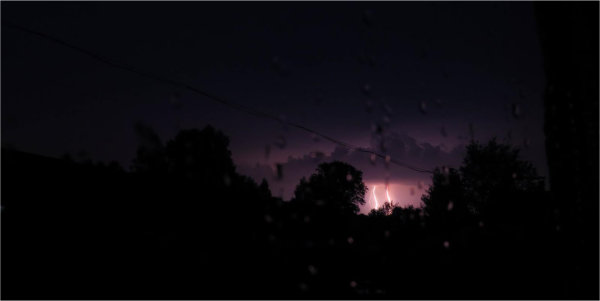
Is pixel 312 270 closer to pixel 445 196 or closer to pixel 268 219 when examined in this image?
pixel 268 219

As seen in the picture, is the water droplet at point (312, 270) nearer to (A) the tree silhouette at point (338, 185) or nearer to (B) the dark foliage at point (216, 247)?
(B) the dark foliage at point (216, 247)

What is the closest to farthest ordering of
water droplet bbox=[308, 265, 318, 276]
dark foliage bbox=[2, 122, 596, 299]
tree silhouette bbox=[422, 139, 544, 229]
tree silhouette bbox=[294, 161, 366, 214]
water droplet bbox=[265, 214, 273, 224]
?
1. dark foliage bbox=[2, 122, 596, 299]
2. water droplet bbox=[308, 265, 318, 276]
3. water droplet bbox=[265, 214, 273, 224]
4. tree silhouette bbox=[422, 139, 544, 229]
5. tree silhouette bbox=[294, 161, 366, 214]

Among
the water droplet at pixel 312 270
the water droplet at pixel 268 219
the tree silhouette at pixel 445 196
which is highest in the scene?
the tree silhouette at pixel 445 196

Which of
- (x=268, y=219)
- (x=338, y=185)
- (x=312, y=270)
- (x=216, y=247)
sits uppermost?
(x=338, y=185)

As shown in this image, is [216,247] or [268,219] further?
[268,219]

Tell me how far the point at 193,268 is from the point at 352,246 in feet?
15.8

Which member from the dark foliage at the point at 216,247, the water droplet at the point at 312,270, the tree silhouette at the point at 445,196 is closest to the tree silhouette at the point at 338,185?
the tree silhouette at the point at 445,196

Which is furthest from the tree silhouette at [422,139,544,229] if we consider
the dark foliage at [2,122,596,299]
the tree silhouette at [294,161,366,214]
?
the dark foliage at [2,122,596,299]

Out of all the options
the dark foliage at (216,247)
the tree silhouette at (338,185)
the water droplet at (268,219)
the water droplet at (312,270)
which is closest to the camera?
Answer: the dark foliage at (216,247)

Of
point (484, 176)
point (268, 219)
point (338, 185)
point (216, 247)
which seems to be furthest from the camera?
point (338, 185)

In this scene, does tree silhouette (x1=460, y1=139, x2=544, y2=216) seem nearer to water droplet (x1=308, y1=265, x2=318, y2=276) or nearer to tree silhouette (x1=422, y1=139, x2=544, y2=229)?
tree silhouette (x1=422, y1=139, x2=544, y2=229)

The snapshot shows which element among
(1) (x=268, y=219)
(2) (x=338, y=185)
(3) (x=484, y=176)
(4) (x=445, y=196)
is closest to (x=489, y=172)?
(3) (x=484, y=176)

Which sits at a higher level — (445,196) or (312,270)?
(445,196)

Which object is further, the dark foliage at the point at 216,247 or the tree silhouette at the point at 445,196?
the tree silhouette at the point at 445,196
